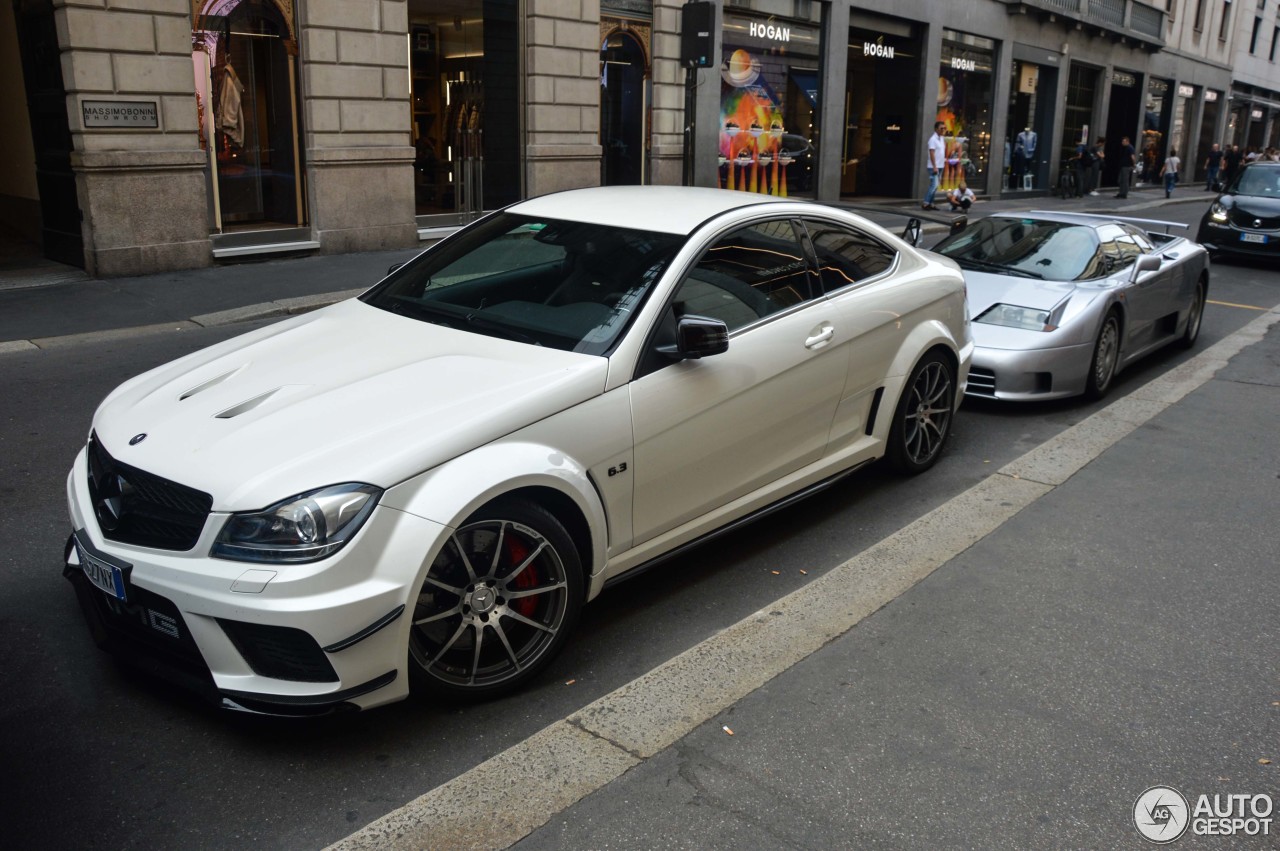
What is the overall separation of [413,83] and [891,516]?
40.8 ft

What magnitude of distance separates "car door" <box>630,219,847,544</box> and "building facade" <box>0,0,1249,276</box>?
9.81 meters

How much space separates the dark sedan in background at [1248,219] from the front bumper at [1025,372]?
11012 mm

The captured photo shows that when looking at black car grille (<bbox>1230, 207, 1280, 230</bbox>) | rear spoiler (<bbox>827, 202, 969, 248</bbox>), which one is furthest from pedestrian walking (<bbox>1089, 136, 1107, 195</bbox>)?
rear spoiler (<bbox>827, 202, 969, 248</bbox>)

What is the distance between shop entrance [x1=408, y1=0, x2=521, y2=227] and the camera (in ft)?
52.4

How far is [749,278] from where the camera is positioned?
15.5ft

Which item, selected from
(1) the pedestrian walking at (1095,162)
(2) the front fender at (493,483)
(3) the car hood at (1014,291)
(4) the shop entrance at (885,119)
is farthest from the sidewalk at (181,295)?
(1) the pedestrian walking at (1095,162)

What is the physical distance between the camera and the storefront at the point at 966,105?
94.2 ft

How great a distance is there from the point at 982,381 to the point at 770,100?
16.5 meters

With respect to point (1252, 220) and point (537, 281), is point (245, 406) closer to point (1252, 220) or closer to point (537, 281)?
point (537, 281)

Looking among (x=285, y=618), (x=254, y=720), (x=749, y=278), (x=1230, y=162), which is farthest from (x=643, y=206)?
(x=1230, y=162)

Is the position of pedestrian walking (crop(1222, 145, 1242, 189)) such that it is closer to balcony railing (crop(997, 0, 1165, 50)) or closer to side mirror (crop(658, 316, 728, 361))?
balcony railing (crop(997, 0, 1165, 50))

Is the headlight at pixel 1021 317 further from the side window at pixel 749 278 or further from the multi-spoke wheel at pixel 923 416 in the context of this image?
the side window at pixel 749 278

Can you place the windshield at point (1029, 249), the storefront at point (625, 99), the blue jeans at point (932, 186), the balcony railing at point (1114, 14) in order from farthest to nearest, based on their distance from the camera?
1. the balcony railing at point (1114, 14)
2. the blue jeans at point (932, 186)
3. the storefront at point (625, 99)
4. the windshield at point (1029, 249)

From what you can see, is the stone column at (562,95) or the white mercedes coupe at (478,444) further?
the stone column at (562,95)
